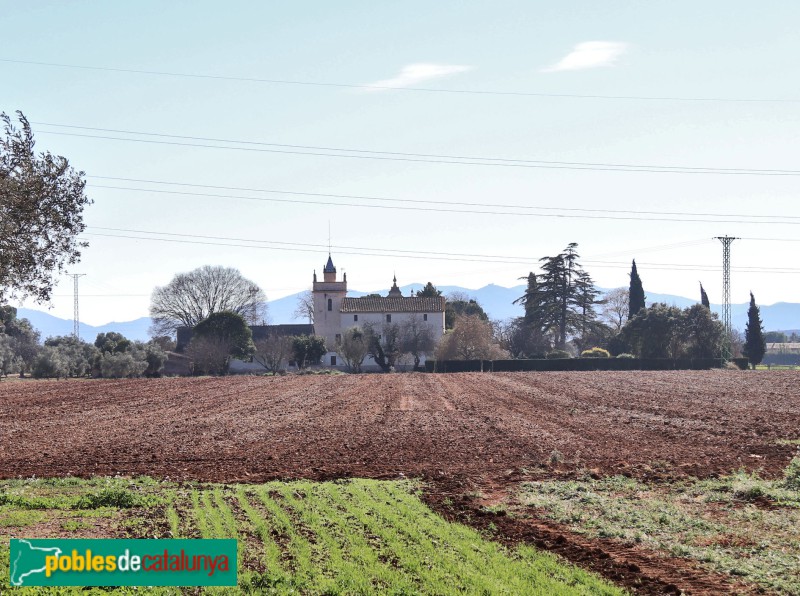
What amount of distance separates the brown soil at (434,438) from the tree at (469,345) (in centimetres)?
4967

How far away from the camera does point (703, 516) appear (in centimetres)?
1380

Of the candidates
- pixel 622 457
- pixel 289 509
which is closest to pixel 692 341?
pixel 622 457

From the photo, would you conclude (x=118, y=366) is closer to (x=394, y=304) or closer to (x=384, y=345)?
(x=384, y=345)

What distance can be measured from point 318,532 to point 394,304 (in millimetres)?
110003

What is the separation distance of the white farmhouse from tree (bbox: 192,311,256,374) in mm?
23919

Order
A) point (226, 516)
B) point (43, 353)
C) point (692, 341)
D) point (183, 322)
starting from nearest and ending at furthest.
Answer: point (226, 516)
point (43, 353)
point (692, 341)
point (183, 322)

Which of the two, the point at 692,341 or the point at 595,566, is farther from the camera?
the point at 692,341

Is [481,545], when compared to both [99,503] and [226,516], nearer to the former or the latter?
[226,516]

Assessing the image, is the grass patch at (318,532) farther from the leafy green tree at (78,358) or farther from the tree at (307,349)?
the tree at (307,349)

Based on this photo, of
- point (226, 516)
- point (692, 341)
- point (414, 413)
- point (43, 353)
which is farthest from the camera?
point (692, 341)

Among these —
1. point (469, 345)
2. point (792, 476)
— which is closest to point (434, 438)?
point (792, 476)

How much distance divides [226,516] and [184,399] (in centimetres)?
3203

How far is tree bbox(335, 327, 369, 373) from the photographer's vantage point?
95.2m

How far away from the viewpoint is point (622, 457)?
2080 cm
